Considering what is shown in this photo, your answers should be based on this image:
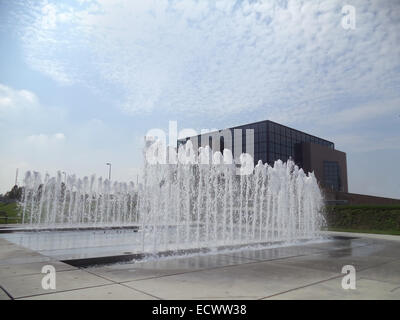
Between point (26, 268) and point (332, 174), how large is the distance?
47.2 metres

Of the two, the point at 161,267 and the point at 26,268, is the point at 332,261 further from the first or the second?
the point at 26,268

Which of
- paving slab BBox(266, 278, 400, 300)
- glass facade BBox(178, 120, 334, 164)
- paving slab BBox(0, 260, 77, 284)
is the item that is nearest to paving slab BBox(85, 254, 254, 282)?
paving slab BBox(0, 260, 77, 284)

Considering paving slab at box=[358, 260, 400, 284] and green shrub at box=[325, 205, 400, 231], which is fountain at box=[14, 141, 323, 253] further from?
paving slab at box=[358, 260, 400, 284]

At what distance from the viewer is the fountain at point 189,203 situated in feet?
36.9

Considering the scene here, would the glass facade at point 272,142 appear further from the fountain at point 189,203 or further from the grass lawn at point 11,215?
the grass lawn at point 11,215

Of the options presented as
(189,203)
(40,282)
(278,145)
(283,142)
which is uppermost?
(283,142)

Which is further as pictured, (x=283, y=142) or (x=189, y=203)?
(x=283, y=142)

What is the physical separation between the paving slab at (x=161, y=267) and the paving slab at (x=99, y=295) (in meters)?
0.72

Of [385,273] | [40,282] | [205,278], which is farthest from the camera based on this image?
[385,273]

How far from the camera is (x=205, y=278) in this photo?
579 centimetres

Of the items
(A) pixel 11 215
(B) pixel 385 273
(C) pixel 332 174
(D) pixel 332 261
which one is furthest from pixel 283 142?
(B) pixel 385 273

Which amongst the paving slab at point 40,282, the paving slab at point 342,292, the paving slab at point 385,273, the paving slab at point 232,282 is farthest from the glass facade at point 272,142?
the paving slab at point 40,282
